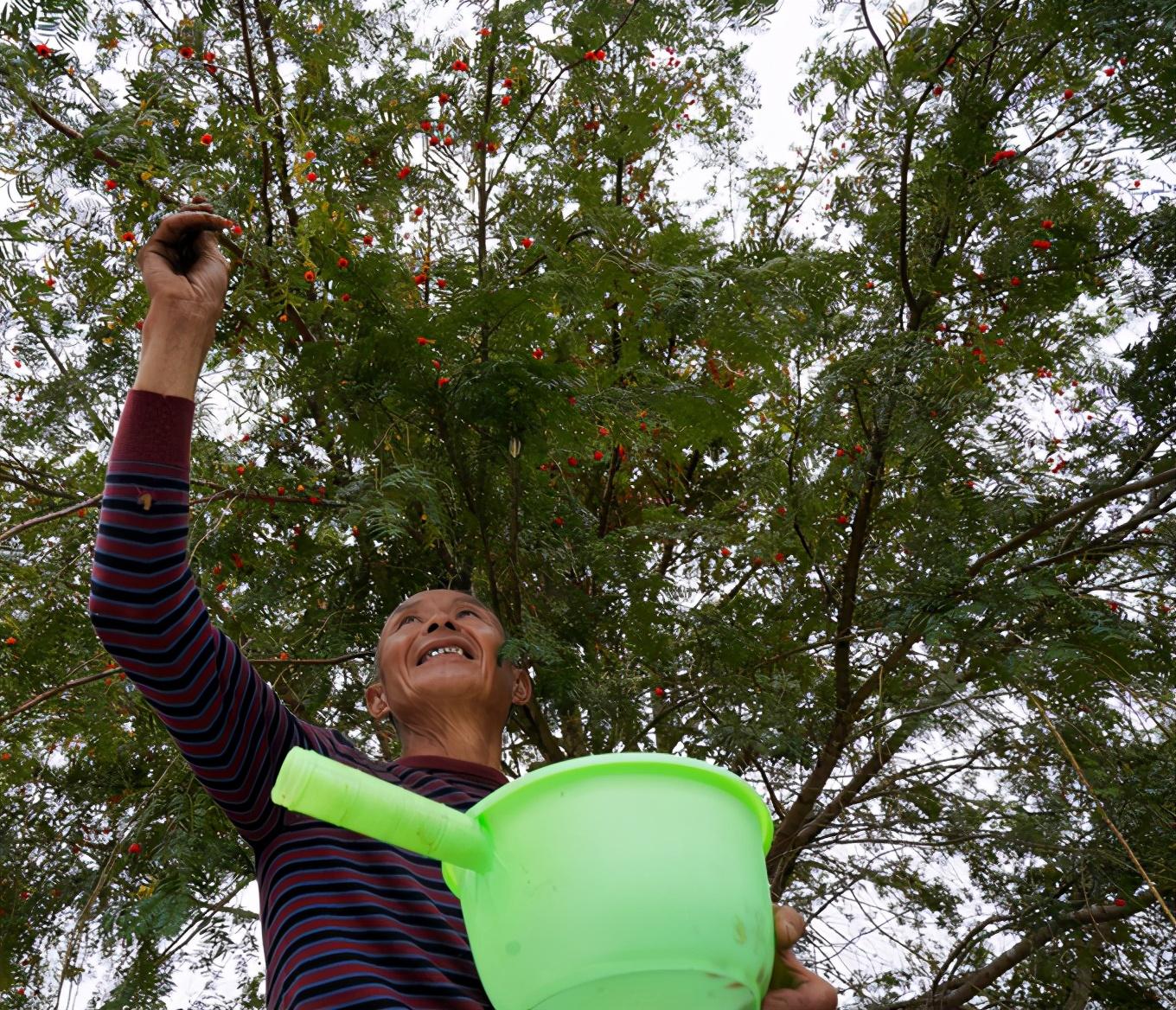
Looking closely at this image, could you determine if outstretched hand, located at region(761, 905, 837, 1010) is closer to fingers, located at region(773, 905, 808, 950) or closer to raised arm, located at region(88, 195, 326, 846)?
fingers, located at region(773, 905, 808, 950)

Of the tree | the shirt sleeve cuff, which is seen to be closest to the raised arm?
the shirt sleeve cuff

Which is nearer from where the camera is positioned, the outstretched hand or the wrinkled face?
the outstretched hand

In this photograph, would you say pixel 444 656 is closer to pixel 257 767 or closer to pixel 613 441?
pixel 257 767

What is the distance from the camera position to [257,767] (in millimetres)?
1590

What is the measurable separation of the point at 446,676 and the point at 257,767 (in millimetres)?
463

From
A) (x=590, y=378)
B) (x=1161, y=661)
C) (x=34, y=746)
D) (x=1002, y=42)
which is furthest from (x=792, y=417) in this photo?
(x=34, y=746)

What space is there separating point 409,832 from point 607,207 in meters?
1.96

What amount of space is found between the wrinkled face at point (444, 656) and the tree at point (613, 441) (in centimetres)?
10

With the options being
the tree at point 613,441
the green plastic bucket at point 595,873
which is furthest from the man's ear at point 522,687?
the green plastic bucket at point 595,873

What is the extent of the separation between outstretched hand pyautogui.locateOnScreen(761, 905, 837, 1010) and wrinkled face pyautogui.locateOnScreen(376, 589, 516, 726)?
934mm

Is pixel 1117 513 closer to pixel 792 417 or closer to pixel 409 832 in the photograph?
pixel 792 417

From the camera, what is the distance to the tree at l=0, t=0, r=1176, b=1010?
2094 millimetres

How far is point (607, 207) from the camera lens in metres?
2.60

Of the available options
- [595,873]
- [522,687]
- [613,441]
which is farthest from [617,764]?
[613,441]
